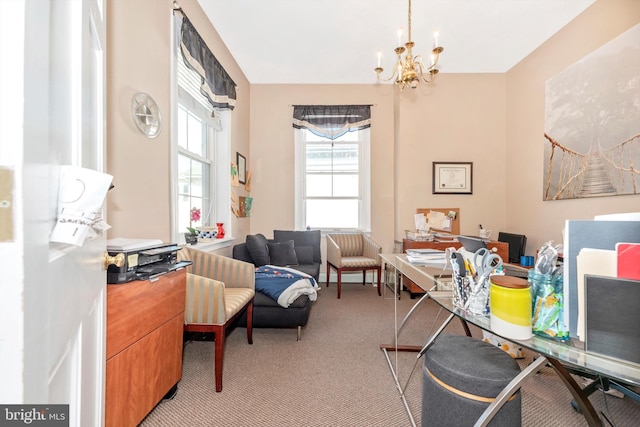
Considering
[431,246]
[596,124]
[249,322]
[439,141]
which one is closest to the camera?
[249,322]

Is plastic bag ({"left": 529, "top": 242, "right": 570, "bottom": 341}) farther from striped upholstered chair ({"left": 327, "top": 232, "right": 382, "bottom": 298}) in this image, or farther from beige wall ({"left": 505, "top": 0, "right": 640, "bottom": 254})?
striped upholstered chair ({"left": 327, "top": 232, "right": 382, "bottom": 298})

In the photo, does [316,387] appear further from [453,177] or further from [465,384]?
[453,177]

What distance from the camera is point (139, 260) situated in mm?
1297

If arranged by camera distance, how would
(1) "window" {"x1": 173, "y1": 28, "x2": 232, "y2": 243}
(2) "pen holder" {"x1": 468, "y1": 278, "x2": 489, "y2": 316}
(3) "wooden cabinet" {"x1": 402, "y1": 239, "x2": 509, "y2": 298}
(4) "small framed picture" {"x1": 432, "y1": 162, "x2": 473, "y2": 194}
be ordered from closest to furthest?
(2) "pen holder" {"x1": 468, "y1": 278, "x2": 489, "y2": 316}
(1) "window" {"x1": 173, "y1": 28, "x2": 232, "y2": 243}
(3) "wooden cabinet" {"x1": 402, "y1": 239, "x2": 509, "y2": 298}
(4) "small framed picture" {"x1": 432, "y1": 162, "x2": 473, "y2": 194}

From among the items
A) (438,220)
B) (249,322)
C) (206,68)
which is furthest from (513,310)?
(438,220)

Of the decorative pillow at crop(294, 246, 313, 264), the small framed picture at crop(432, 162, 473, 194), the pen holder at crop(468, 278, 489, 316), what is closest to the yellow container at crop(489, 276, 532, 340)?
the pen holder at crop(468, 278, 489, 316)

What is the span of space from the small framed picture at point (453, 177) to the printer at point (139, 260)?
12.5 ft

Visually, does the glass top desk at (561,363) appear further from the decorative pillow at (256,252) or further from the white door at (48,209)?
the decorative pillow at (256,252)

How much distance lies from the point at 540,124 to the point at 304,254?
3.57 meters

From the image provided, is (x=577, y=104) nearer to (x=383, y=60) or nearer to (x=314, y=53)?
(x=383, y=60)

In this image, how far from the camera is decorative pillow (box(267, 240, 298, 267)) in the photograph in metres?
3.51

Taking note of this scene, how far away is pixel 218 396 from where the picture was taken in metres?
1.63

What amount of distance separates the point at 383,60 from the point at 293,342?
3686 millimetres

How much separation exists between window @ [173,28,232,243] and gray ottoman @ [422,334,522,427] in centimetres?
211
